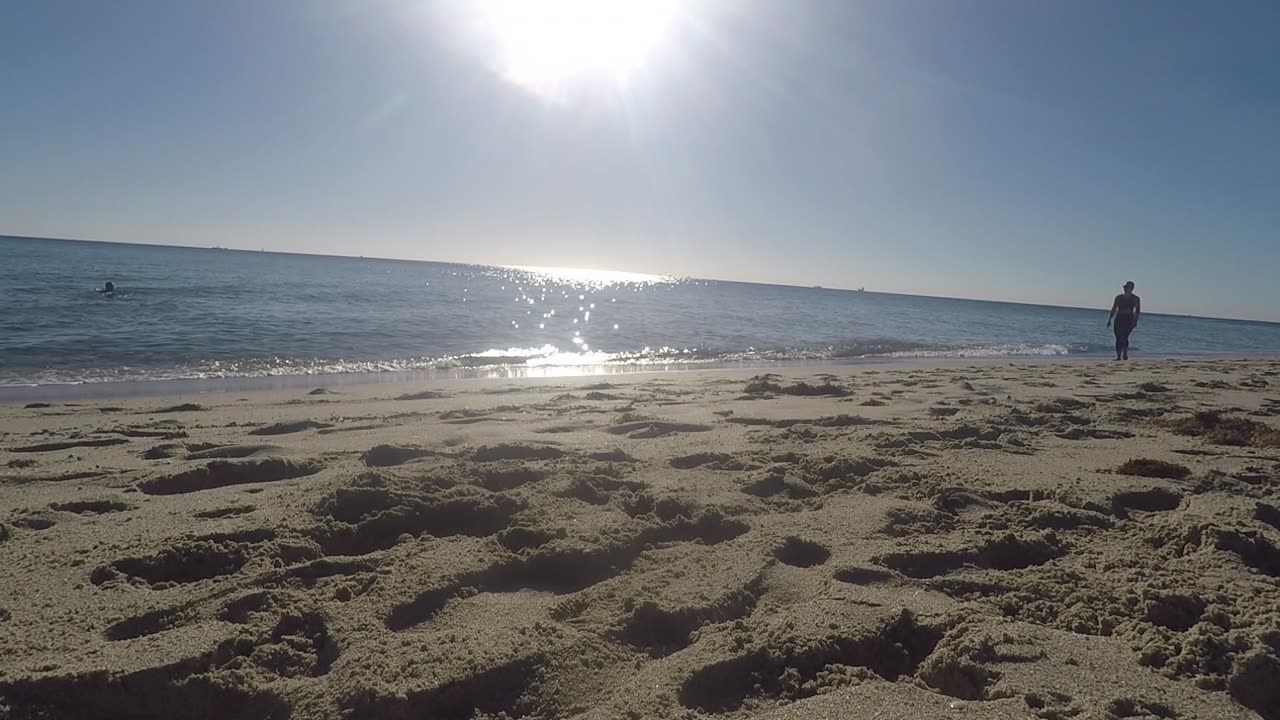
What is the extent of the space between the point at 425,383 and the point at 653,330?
1092 centimetres

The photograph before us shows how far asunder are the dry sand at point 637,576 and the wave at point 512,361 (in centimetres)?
469

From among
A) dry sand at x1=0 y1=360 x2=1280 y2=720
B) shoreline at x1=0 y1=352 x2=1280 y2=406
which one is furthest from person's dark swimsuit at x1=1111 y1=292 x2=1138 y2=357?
dry sand at x1=0 y1=360 x2=1280 y2=720

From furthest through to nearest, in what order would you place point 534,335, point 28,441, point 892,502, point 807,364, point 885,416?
1. point 534,335
2. point 807,364
3. point 885,416
4. point 28,441
5. point 892,502

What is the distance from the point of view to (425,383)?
8.34 m

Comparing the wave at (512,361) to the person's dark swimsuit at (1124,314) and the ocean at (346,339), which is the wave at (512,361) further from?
the person's dark swimsuit at (1124,314)

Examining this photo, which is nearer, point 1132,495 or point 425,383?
point 1132,495

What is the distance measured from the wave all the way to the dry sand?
15.4 feet

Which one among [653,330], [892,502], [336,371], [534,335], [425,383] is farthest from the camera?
[653,330]

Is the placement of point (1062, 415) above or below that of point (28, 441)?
above

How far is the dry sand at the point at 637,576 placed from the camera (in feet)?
5.49

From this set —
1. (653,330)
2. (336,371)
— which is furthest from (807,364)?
(336,371)

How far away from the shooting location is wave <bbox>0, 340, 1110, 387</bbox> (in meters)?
8.39

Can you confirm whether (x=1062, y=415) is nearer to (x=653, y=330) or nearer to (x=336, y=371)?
(x=336, y=371)

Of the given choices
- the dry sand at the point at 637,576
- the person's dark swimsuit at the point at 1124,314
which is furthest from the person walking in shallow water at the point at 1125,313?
the dry sand at the point at 637,576
